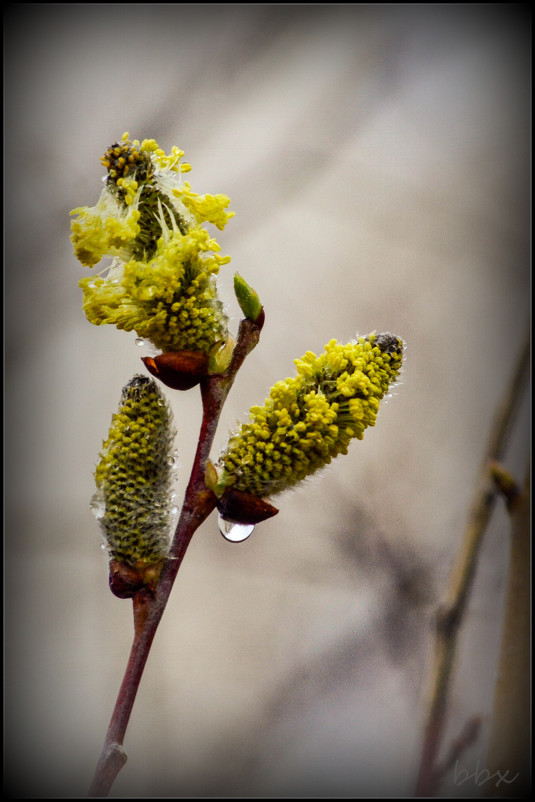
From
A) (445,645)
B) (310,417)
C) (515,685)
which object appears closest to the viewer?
(310,417)

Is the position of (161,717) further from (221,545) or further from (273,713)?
(221,545)

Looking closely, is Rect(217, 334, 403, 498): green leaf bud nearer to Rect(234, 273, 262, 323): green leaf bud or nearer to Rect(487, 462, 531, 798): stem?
Rect(234, 273, 262, 323): green leaf bud

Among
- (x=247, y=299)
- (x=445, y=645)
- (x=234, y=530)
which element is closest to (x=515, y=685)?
(x=445, y=645)

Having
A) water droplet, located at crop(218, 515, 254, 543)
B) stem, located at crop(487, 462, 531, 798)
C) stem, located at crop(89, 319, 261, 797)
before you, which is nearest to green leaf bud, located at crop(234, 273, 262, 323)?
stem, located at crop(89, 319, 261, 797)

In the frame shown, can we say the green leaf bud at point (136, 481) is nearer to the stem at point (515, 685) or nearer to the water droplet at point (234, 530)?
the water droplet at point (234, 530)

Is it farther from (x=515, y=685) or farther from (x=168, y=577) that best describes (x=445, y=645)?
(x=168, y=577)

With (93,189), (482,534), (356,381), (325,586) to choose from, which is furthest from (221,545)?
(356,381)
